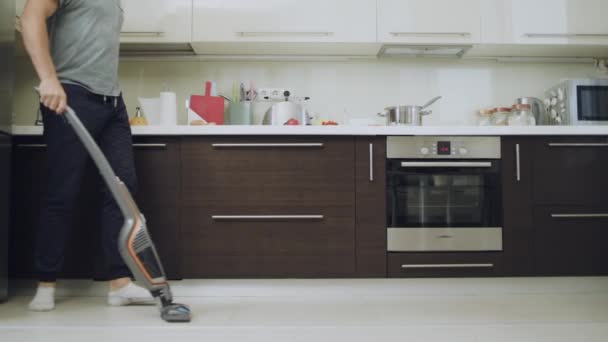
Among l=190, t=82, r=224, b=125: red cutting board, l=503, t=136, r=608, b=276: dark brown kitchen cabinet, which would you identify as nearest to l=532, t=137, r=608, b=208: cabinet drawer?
l=503, t=136, r=608, b=276: dark brown kitchen cabinet

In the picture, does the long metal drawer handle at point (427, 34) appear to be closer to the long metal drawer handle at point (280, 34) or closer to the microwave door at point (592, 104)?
the long metal drawer handle at point (280, 34)

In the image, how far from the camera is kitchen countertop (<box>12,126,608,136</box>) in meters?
2.19

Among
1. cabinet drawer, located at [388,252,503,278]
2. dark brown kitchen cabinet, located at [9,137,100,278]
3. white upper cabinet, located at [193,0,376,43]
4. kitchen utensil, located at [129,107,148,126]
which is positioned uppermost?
white upper cabinet, located at [193,0,376,43]

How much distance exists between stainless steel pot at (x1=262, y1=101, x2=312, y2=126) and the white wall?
0.19 metres

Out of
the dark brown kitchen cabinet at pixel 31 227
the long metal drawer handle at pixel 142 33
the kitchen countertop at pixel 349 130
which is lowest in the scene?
the dark brown kitchen cabinet at pixel 31 227

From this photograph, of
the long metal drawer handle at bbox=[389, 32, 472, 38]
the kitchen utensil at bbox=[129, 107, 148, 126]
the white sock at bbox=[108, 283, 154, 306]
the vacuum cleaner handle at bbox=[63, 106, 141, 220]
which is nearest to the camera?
the vacuum cleaner handle at bbox=[63, 106, 141, 220]

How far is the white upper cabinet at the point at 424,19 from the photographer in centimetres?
256

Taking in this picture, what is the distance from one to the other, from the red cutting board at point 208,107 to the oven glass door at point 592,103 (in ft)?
6.08

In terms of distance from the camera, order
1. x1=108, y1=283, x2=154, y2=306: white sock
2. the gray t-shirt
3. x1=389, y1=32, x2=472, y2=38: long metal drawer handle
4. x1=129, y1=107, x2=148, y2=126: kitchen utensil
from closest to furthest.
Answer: the gray t-shirt, x1=108, y1=283, x2=154, y2=306: white sock, x1=129, y1=107, x2=148, y2=126: kitchen utensil, x1=389, y1=32, x2=472, y2=38: long metal drawer handle

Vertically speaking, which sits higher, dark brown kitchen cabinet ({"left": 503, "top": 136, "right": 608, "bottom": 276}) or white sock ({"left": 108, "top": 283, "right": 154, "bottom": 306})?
dark brown kitchen cabinet ({"left": 503, "top": 136, "right": 608, "bottom": 276})

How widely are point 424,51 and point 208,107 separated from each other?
1217 mm

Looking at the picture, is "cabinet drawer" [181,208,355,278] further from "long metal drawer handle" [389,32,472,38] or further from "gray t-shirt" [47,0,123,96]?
"long metal drawer handle" [389,32,472,38]

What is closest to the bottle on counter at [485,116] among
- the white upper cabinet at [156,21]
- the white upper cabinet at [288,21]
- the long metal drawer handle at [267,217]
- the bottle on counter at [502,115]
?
the bottle on counter at [502,115]

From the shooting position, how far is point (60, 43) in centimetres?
188
